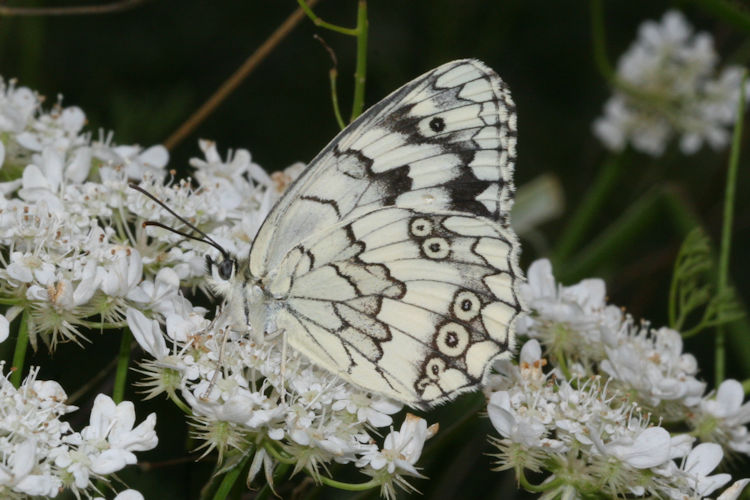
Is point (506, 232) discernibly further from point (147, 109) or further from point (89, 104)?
point (89, 104)

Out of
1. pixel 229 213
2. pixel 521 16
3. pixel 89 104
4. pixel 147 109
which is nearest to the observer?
pixel 229 213

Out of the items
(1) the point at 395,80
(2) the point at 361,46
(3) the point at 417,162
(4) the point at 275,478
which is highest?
(2) the point at 361,46

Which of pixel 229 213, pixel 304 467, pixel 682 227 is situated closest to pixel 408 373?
pixel 304 467

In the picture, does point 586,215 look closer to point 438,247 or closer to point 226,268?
point 438,247

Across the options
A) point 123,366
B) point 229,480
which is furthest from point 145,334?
point 229,480

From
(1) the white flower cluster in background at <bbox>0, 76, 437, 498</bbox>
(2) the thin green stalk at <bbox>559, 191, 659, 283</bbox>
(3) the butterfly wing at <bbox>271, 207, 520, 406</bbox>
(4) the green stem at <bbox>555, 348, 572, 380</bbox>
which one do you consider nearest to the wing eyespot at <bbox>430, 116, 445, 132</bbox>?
(3) the butterfly wing at <bbox>271, 207, 520, 406</bbox>

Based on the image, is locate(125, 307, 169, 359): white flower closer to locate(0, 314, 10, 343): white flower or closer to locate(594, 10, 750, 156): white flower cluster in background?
locate(0, 314, 10, 343): white flower

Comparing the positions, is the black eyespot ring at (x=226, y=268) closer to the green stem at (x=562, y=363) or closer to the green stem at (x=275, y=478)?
the green stem at (x=275, y=478)
